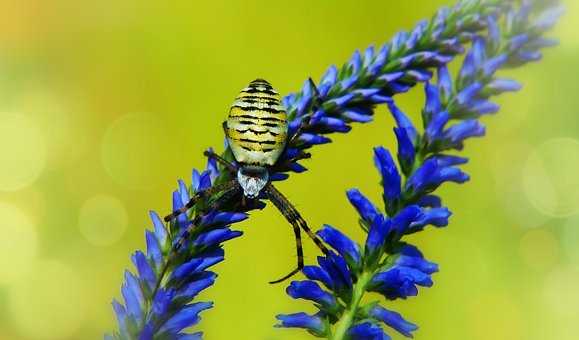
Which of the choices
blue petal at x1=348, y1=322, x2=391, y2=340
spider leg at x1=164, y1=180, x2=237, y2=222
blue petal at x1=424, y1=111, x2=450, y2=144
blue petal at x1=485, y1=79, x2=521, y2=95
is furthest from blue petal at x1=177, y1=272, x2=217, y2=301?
blue petal at x1=485, y1=79, x2=521, y2=95

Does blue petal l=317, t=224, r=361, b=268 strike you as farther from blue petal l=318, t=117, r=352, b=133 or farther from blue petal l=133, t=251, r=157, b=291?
blue petal l=133, t=251, r=157, b=291

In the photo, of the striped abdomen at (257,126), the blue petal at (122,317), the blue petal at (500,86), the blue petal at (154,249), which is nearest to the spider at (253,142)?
the striped abdomen at (257,126)

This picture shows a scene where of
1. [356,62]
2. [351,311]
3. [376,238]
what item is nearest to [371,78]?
[356,62]

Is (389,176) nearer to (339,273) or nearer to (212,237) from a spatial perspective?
(339,273)

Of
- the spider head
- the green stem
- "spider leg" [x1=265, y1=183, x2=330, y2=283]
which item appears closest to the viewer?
the green stem

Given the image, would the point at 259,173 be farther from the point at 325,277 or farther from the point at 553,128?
the point at 553,128

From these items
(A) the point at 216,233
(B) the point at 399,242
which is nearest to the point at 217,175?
(A) the point at 216,233
